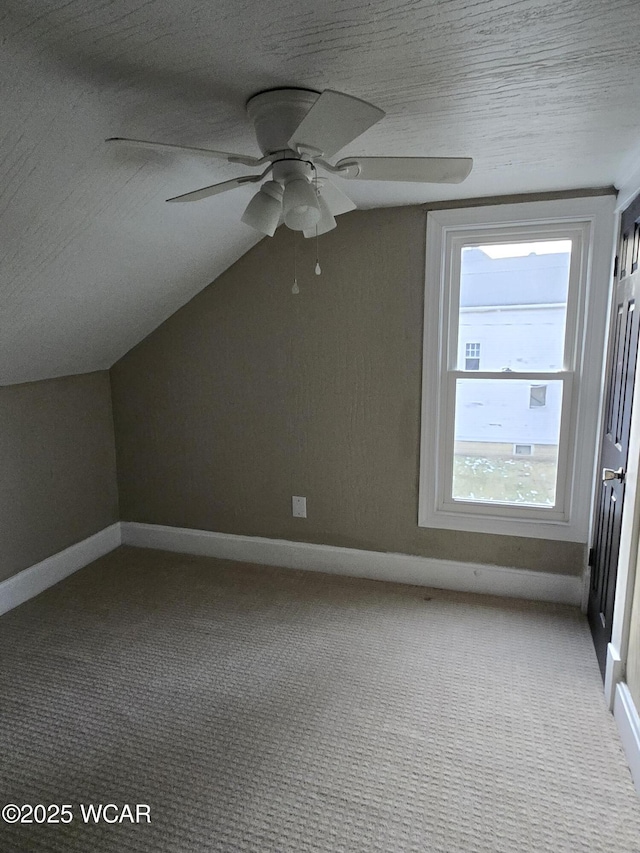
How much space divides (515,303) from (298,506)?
1.58 m

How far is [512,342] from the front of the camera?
2.58 m

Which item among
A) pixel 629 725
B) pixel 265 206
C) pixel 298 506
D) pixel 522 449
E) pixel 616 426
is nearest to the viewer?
pixel 265 206

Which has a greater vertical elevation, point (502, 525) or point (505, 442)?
point (505, 442)

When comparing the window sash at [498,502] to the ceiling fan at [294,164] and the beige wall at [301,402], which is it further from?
the ceiling fan at [294,164]

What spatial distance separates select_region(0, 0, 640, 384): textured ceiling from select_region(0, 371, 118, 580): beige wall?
21.5 inches

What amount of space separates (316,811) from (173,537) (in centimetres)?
206

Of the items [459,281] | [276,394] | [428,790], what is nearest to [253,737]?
[428,790]

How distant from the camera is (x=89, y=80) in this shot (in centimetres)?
125

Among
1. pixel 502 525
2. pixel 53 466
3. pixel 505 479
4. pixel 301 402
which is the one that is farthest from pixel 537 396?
pixel 53 466

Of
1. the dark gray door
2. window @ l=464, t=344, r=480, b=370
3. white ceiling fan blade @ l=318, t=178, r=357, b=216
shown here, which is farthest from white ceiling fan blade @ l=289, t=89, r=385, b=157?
window @ l=464, t=344, r=480, b=370

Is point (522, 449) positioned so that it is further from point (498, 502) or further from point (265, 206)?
point (265, 206)

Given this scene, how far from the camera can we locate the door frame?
1765mm

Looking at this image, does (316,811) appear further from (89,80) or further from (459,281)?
(459,281)

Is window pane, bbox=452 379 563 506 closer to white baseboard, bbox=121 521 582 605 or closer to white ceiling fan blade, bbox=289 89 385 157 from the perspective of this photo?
white baseboard, bbox=121 521 582 605
